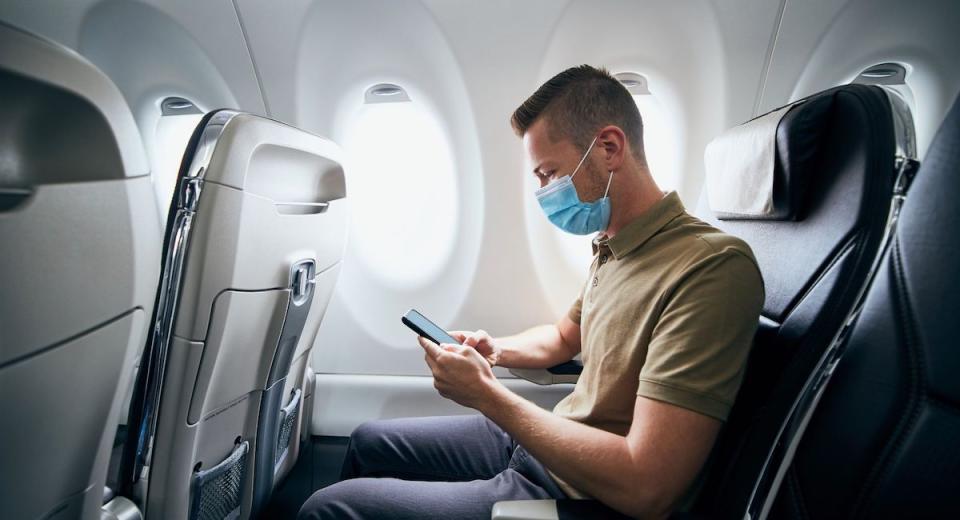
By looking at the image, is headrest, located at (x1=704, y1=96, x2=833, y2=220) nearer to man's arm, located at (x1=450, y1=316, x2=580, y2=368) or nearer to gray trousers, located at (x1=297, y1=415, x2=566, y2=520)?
man's arm, located at (x1=450, y1=316, x2=580, y2=368)

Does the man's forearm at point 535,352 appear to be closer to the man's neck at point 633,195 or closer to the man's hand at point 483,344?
the man's hand at point 483,344

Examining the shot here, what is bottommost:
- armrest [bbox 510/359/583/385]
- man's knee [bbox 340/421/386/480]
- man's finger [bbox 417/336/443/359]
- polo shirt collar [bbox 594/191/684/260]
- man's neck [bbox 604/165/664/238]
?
man's knee [bbox 340/421/386/480]

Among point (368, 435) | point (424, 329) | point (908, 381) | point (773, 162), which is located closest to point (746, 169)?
point (773, 162)

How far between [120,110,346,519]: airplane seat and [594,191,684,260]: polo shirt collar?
0.95 metres

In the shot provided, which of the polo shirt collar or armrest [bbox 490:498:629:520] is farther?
the polo shirt collar

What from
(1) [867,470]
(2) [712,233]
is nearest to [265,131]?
(2) [712,233]

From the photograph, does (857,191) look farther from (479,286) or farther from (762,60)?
(479,286)

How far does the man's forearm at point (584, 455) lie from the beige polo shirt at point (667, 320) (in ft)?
0.49

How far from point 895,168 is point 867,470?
0.55 metres

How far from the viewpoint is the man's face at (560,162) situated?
4.57 ft

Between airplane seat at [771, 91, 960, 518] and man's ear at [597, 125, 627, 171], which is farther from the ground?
man's ear at [597, 125, 627, 171]

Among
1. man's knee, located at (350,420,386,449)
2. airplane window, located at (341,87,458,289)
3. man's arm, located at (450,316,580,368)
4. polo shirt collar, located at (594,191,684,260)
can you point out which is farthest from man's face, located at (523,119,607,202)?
man's knee, located at (350,420,386,449)

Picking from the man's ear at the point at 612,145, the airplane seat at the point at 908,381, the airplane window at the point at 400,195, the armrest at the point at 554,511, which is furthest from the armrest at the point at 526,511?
the airplane window at the point at 400,195

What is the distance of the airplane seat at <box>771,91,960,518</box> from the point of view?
0.70 m
